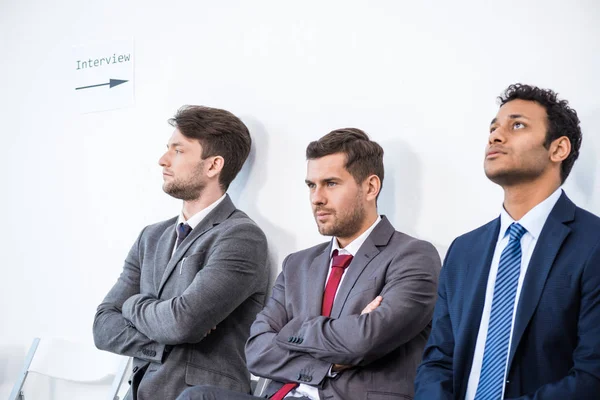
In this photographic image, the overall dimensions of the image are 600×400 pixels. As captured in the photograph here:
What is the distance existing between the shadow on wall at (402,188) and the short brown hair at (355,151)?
19 cm

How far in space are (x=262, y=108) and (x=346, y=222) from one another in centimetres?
119

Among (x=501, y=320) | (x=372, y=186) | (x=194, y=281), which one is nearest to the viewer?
(x=501, y=320)

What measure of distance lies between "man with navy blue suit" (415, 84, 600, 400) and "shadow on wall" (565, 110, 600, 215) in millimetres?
342

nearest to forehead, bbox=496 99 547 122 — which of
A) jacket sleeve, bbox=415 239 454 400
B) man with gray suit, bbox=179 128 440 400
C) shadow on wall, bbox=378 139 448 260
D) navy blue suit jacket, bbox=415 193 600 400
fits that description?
navy blue suit jacket, bbox=415 193 600 400

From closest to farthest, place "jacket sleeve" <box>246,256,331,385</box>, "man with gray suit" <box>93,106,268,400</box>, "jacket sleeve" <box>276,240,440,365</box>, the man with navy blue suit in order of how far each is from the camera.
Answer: the man with navy blue suit
"jacket sleeve" <box>276,240,440,365</box>
"jacket sleeve" <box>246,256,331,385</box>
"man with gray suit" <box>93,106,268,400</box>

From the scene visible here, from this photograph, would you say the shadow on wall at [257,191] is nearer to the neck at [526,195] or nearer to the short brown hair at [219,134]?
the short brown hair at [219,134]

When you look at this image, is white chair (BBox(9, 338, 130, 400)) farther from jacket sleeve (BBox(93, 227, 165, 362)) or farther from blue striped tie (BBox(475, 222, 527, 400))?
blue striped tie (BBox(475, 222, 527, 400))

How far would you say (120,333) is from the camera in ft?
12.4

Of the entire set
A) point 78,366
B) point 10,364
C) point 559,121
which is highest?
point 559,121

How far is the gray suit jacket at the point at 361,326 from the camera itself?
2.96 meters

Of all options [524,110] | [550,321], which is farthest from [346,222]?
[550,321]

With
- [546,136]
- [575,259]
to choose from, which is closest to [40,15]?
[546,136]

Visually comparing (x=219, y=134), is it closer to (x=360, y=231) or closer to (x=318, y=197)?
(x=318, y=197)

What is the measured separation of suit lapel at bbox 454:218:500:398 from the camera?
2.67m
